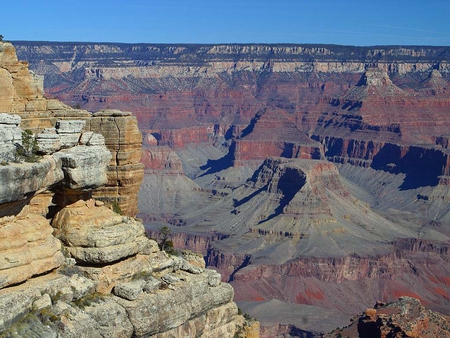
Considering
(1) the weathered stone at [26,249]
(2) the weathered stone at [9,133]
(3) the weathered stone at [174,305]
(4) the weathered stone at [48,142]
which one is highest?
(2) the weathered stone at [9,133]

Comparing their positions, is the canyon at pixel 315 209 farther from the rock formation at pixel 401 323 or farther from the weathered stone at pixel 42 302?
the rock formation at pixel 401 323

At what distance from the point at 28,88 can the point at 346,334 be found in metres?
31.9

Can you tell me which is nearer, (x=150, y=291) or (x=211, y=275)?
(x=150, y=291)

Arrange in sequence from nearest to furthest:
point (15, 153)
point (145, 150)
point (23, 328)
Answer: point (23, 328) < point (15, 153) < point (145, 150)

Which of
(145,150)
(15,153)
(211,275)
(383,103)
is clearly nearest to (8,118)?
(15,153)

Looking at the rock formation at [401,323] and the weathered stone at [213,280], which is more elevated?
the weathered stone at [213,280]

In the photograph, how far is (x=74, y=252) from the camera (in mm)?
22594

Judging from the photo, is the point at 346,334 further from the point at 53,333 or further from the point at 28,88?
the point at 53,333

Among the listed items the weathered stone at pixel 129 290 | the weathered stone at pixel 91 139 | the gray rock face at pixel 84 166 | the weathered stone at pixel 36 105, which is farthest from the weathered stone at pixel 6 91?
the weathered stone at pixel 129 290

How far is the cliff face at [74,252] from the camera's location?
19828 millimetres

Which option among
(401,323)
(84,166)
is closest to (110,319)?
(84,166)

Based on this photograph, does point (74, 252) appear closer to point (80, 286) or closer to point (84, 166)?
point (80, 286)

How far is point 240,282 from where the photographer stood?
93.1 m

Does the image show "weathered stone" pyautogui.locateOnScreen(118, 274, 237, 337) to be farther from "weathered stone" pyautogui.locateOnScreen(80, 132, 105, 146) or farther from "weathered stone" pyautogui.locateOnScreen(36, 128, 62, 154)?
"weathered stone" pyautogui.locateOnScreen(80, 132, 105, 146)
